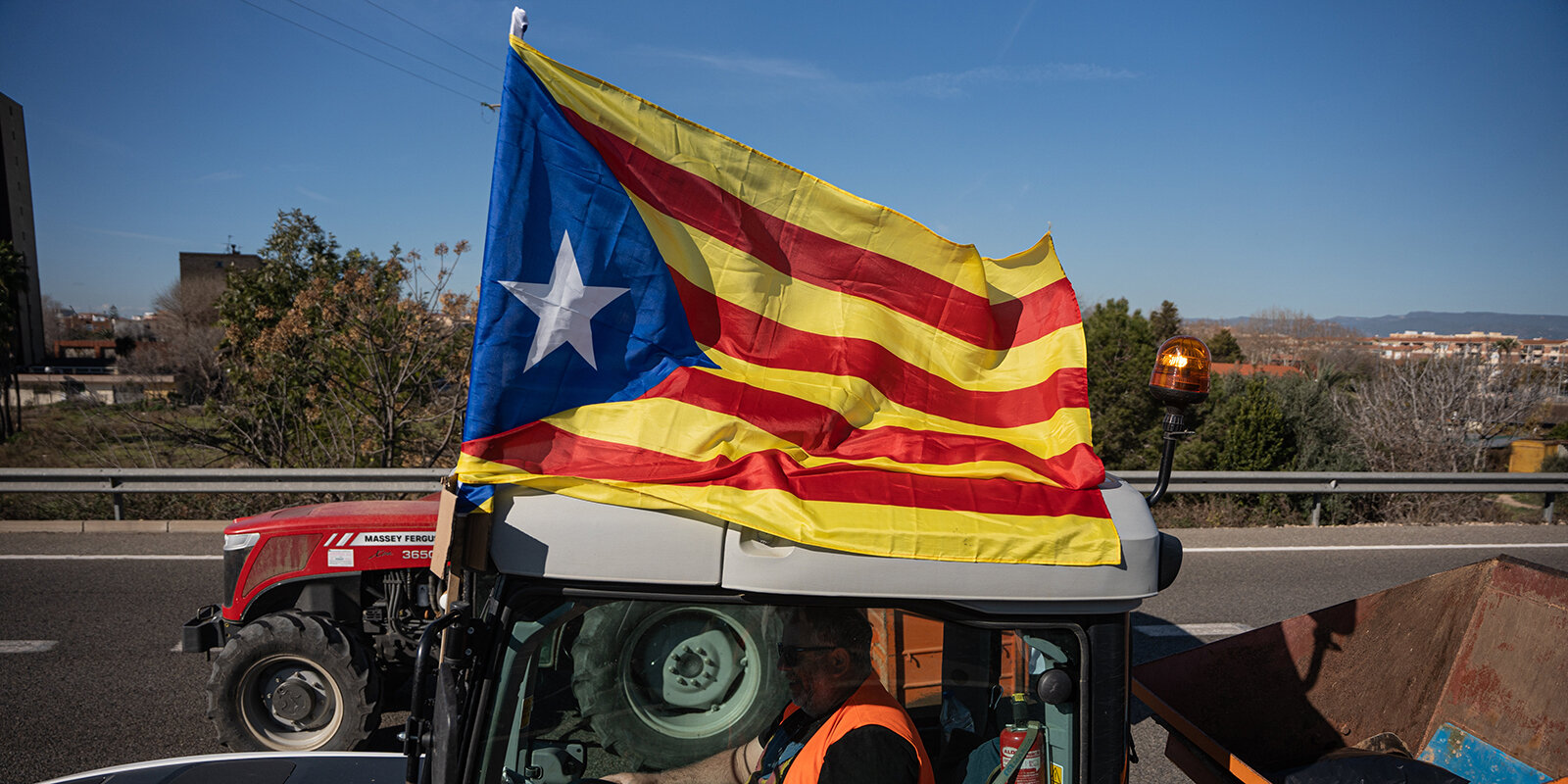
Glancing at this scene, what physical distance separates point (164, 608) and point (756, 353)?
6498 mm

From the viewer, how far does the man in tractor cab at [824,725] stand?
5.89 ft

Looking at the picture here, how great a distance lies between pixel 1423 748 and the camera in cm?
325

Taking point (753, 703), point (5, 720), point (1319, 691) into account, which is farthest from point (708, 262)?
point (5, 720)

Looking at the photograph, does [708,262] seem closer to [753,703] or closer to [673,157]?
[673,157]

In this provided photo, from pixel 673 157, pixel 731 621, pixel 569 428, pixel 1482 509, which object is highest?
pixel 673 157

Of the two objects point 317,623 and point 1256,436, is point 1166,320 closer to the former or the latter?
point 1256,436

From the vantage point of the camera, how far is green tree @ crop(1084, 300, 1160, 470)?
26.2 meters

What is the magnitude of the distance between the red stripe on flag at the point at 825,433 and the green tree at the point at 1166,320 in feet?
125

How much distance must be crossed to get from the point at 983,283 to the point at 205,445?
12.6 m

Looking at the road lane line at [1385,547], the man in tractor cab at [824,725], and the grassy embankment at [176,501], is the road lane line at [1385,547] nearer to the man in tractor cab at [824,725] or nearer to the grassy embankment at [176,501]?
the grassy embankment at [176,501]

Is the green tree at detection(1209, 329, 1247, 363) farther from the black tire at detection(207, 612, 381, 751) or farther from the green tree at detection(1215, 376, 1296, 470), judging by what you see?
the black tire at detection(207, 612, 381, 751)

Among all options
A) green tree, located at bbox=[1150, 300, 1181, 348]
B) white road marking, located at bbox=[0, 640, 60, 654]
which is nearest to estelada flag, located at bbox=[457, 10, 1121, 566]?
white road marking, located at bbox=[0, 640, 60, 654]

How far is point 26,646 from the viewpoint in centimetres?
561

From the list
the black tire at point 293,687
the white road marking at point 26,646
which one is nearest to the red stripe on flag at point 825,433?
the black tire at point 293,687
